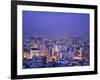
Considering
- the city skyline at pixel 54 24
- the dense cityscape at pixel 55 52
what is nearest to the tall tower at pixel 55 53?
the dense cityscape at pixel 55 52

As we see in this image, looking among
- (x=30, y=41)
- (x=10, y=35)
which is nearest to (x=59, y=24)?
(x=30, y=41)

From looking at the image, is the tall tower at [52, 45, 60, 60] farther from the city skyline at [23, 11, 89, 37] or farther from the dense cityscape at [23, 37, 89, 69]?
the city skyline at [23, 11, 89, 37]

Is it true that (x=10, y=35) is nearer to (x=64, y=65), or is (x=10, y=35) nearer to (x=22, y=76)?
(x=22, y=76)

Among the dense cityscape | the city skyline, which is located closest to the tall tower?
the dense cityscape

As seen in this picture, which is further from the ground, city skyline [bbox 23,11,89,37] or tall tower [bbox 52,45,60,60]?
city skyline [bbox 23,11,89,37]

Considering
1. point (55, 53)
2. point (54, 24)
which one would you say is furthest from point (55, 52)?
point (54, 24)

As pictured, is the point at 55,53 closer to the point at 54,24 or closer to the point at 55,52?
the point at 55,52

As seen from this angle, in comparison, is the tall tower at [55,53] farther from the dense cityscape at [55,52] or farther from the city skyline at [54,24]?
the city skyline at [54,24]

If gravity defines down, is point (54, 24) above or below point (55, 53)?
above
